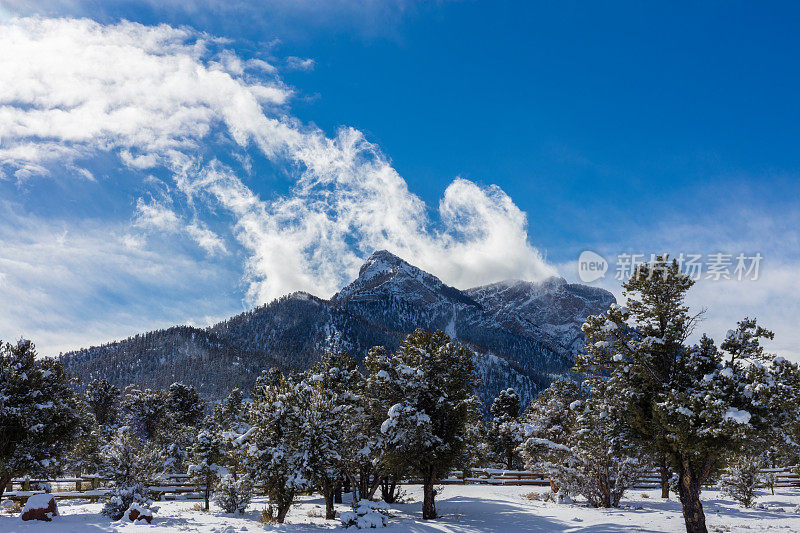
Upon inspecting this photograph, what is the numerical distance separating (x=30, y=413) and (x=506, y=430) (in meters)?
50.9

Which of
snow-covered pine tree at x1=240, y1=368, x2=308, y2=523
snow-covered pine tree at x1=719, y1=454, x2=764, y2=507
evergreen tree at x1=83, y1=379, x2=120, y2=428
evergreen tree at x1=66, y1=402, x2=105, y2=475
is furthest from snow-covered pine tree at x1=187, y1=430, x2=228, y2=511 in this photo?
snow-covered pine tree at x1=719, y1=454, x2=764, y2=507

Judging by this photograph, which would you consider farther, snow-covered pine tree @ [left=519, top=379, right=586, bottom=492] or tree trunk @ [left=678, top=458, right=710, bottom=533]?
snow-covered pine tree @ [left=519, top=379, right=586, bottom=492]

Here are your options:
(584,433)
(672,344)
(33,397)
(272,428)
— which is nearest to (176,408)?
(33,397)

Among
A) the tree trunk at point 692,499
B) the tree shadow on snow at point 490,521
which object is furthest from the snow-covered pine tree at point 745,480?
the tree trunk at point 692,499

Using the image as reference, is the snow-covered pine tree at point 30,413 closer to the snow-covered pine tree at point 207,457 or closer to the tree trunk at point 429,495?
the snow-covered pine tree at point 207,457

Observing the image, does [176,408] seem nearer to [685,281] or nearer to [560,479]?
[560,479]

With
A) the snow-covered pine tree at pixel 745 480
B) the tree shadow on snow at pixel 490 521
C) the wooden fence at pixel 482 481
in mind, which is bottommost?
the wooden fence at pixel 482 481

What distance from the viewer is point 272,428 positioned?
2430cm

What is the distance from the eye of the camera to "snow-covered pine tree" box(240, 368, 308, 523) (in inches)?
903

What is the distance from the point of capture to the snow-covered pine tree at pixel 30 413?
2569cm

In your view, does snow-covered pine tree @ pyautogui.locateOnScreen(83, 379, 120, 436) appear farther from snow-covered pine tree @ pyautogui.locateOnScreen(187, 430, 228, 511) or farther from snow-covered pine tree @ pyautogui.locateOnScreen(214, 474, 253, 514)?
snow-covered pine tree @ pyautogui.locateOnScreen(214, 474, 253, 514)

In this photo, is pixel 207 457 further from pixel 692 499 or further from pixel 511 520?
pixel 692 499

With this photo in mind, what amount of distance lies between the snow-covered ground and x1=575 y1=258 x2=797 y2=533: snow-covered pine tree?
4.10 m

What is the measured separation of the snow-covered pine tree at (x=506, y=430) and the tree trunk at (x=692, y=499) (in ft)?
128
